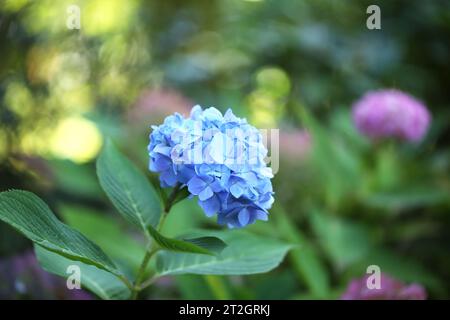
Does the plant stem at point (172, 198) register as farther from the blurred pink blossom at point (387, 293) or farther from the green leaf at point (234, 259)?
the blurred pink blossom at point (387, 293)

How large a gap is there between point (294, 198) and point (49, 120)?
33.5 inches

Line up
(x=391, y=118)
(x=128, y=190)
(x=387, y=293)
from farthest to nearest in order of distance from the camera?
(x=391, y=118) < (x=387, y=293) < (x=128, y=190)

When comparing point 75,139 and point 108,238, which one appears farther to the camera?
point 75,139

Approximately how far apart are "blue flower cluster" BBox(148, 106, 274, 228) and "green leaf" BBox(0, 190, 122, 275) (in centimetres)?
12

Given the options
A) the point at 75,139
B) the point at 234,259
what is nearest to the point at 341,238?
the point at 234,259

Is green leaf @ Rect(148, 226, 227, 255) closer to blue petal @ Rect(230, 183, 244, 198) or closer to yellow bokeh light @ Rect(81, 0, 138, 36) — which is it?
blue petal @ Rect(230, 183, 244, 198)

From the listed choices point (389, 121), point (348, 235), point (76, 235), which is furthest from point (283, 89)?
point (76, 235)

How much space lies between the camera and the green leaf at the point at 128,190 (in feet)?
2.41

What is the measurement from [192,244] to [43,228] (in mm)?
169

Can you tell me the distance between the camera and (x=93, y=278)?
0.80m

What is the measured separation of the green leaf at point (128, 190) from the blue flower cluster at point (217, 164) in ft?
0.26

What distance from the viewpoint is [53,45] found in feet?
6.39

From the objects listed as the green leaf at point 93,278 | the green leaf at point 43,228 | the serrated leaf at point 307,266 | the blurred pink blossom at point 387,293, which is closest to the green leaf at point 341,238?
the serrated leaf at point 307,266

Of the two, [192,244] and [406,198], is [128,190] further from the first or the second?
[406,198]
